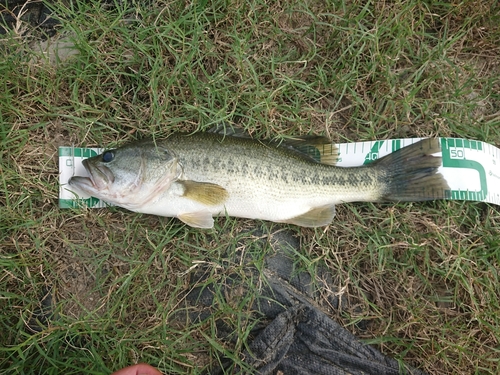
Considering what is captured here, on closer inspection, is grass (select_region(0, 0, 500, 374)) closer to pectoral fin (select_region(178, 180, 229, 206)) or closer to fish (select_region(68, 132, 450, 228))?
fish (select_region(68, 132, 450, 228))

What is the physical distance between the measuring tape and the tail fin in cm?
20

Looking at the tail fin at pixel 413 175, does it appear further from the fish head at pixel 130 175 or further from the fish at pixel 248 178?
the fish head at pixel 130 175

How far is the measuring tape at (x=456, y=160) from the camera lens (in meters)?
3.35

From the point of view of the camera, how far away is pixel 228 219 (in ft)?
10.7

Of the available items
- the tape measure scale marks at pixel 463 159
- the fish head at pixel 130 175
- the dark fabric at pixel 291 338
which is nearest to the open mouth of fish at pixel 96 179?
the fish head at pixel 130 175

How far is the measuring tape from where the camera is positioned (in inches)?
132

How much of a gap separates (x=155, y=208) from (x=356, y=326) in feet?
6.34

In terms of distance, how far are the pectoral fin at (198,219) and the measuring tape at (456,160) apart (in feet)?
3.18

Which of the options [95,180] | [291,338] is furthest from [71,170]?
[291,338]

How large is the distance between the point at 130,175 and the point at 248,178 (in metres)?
0.90

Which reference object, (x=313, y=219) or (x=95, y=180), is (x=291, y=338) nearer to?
(x=313, y=219)

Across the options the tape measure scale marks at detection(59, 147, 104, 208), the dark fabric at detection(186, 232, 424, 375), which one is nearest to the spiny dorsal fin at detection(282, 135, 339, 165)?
the dark fabric at detection(186, 232, 424, 375)

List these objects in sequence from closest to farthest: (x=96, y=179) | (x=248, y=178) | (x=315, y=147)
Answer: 1. (x=96, y=179)
2. (x=248, y=178)
3. (x=315, y=147)

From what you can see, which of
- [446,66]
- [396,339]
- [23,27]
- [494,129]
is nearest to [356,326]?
[396,339]
